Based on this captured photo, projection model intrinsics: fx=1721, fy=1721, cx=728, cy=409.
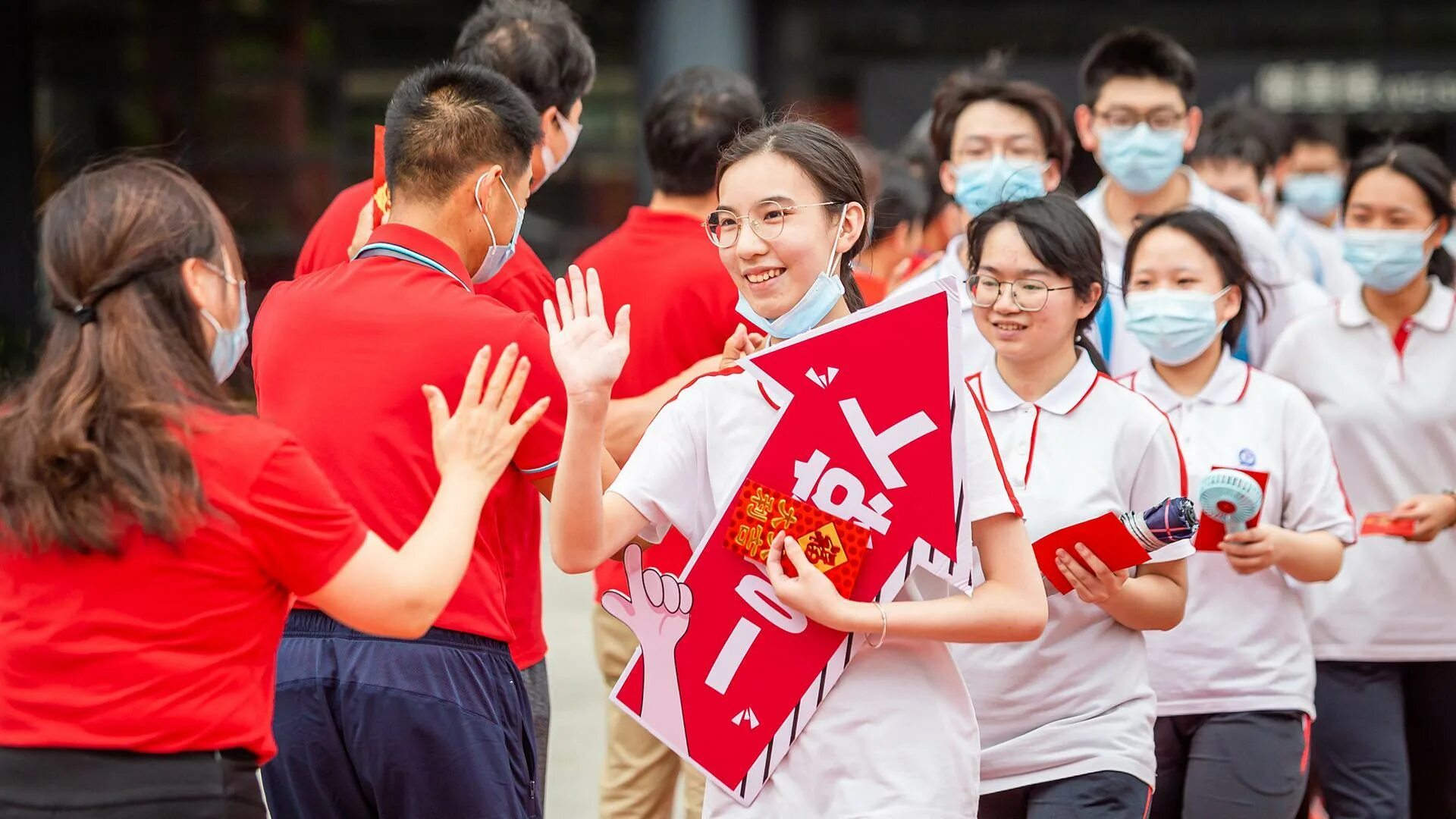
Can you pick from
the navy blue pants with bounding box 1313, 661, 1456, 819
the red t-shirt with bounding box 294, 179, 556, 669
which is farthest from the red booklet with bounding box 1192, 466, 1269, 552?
the red t-shirt with bounding box 294, 179, 556, 669

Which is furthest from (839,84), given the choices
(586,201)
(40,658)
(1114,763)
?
(40,658)

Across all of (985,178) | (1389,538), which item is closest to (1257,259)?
(985,178)

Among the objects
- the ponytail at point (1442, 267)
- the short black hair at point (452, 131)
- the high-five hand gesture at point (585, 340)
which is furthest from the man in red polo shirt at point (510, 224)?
the ponytail at point (1442, 267)

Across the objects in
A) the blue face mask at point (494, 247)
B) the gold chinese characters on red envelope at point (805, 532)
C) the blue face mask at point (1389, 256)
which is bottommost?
the gold chinese characters on red envelope at point (805, 532)

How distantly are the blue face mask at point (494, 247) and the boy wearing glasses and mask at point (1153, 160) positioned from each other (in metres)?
2.26

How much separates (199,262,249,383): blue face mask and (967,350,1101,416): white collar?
1646mm

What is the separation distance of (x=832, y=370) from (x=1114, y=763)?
3.61 ft

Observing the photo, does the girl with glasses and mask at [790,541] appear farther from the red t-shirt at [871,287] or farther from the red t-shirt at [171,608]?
the red t-shirt at [871,287]

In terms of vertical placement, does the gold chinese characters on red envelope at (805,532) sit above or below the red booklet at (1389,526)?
above

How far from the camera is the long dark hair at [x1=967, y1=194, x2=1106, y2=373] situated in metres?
3.60

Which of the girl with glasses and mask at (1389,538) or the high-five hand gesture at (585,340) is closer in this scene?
the high-five hand gesture at (585,340)

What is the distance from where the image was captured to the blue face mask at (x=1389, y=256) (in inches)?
182

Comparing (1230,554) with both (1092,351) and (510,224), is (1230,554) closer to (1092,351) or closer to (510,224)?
(1092,351)

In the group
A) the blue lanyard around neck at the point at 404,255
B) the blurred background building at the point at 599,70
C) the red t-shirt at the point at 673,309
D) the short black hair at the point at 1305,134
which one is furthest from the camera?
the blurred background building at the point at 599,70
